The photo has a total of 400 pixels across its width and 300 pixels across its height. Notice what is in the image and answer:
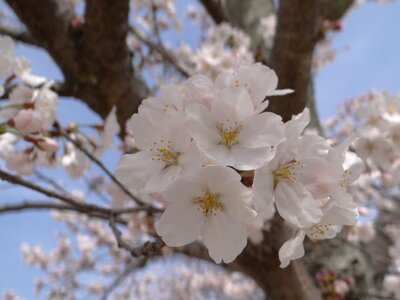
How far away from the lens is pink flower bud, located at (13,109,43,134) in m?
0.97

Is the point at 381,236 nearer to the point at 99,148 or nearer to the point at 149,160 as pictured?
the point at 99,148

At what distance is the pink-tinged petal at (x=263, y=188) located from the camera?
0.56 m

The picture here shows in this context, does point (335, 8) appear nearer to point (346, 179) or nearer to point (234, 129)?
point (346, 179)

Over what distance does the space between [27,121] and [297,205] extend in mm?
742

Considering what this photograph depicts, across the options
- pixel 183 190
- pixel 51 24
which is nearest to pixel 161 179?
pixel 183 190

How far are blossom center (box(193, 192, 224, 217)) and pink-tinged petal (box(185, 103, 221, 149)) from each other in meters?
0.09

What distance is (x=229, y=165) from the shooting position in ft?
1.87

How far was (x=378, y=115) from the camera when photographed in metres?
1.52

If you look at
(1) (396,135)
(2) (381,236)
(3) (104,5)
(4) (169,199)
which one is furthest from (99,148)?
(2) (381,236)

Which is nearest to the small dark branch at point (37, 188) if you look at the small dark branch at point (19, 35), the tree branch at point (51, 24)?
the tree branch at point (51, 24)

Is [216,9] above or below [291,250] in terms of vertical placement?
below

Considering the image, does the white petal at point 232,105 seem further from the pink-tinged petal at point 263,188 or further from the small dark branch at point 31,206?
the small dark branch at point 31,206

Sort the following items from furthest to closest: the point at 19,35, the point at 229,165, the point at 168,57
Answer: the point at 168,57
the point at 19,35
the point at 229,165

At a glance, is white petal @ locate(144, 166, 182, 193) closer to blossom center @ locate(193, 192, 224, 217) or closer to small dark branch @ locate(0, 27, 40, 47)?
blossom center @ locate(193, 192, 224, 217)
